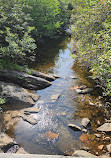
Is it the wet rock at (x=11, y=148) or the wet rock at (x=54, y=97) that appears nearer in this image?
the wet rock at (x=11, y=148)

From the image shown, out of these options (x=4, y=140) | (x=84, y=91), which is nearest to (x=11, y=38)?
(x=84, y=91)

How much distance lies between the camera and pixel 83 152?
237 inches

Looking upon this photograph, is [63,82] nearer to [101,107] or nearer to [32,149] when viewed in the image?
[101,107]

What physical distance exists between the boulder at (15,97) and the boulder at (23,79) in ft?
3.34

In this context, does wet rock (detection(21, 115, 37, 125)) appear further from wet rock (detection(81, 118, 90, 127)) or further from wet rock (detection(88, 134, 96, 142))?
wet rock (detection(88, 134, 96, 142))

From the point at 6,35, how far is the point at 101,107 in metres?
9.52

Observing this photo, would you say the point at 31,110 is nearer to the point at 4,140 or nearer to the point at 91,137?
the point at 4,140

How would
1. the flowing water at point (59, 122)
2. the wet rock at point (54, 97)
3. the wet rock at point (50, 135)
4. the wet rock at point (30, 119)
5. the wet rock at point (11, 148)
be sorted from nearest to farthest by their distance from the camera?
1. the wet rock at point (11, 148)
2. the flowing water at point (59, 122)
3. the wet rock at point (50, 135)
4. the wet rock at point (30, 119)
5. the wet rock at point (54, 97)

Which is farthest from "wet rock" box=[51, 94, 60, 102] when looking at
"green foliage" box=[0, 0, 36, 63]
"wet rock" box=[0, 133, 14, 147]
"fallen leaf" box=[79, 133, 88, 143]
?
"wet rock" box=[0, 133, 14, 147]

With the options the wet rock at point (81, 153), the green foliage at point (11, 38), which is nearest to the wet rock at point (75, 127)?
the wet rock at point (81, 153)

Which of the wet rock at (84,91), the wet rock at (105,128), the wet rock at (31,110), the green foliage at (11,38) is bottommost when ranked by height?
the wet rock at (105,128)

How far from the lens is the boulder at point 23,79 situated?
11.1m

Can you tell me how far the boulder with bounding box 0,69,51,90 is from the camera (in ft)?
36.4

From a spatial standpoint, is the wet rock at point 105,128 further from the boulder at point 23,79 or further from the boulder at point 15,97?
the boulder at point 23,79
